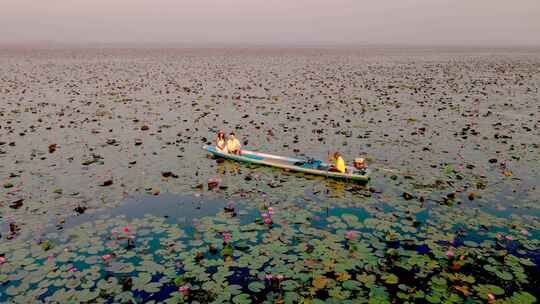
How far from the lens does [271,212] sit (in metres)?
14.1

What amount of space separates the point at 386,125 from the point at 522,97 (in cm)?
1987

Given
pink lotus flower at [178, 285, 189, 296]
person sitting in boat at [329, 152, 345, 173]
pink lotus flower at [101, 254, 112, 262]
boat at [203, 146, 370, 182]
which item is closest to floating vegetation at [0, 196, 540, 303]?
pink lotus flower at [178, 285, 189, 296]

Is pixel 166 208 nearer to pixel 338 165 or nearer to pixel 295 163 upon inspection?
pixel 295 163

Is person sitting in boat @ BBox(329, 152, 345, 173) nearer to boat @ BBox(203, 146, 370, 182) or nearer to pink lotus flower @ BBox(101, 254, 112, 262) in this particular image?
boat @ BBox(203, 146, 370, 182)

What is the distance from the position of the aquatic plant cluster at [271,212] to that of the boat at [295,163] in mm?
382

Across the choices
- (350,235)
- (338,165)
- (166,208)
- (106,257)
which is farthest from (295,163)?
(106,257)

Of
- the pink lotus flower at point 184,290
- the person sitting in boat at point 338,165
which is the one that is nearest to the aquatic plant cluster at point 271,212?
the pink lotus flower at point 184,290

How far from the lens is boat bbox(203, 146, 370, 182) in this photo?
17.1m

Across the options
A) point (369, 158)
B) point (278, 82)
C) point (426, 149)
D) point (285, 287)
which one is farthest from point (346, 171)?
point (278, 82)

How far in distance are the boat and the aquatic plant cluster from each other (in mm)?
382

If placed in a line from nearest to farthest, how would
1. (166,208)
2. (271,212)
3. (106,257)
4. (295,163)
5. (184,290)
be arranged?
(184,290) → (106,257) → (271,212) → (166,208) → (295,163)

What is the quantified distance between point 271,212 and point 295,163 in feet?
16.9

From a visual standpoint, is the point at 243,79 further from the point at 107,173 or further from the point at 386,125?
the point at 107,173

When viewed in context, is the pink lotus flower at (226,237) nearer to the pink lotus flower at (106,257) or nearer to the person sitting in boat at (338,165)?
the pink lotus flower at (106,257)
